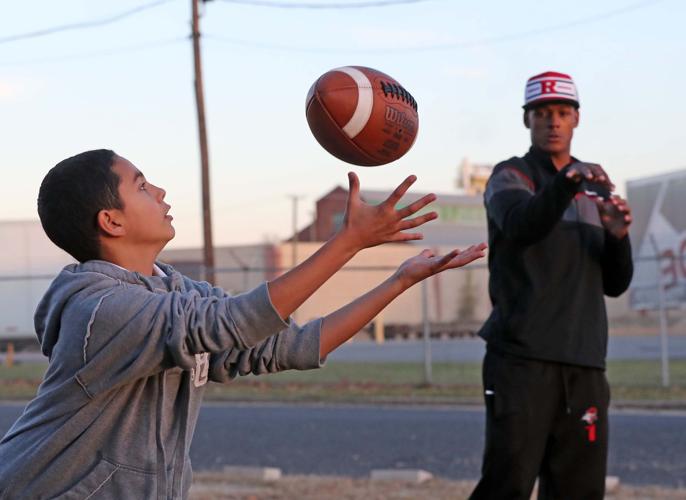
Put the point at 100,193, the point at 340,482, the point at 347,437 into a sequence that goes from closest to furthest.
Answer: the point at 100,193
the point at 340,482
the point at 347,437

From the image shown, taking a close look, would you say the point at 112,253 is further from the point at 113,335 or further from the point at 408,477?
the point at 408,477

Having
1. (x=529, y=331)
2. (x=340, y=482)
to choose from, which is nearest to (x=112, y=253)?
(x=529, y=331)

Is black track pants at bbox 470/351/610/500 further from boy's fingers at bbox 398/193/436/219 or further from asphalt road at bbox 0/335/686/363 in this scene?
asphalt road at bbox 0/335/686/363

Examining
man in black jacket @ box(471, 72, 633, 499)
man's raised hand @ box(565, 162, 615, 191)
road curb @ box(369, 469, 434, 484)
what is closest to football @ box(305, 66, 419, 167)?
man's raised hand @ box(565, 162, 615, 191)

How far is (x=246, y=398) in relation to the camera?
595 inches

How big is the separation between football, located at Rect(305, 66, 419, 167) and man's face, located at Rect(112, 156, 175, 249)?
711 millimetres

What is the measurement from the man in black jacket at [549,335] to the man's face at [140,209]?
196 centimetres

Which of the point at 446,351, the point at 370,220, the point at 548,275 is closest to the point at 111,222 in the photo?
the point at 370,220

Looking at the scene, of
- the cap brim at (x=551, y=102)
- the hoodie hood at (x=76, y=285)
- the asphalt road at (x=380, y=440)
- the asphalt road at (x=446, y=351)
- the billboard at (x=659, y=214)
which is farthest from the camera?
the billboard at (x=659, y=214)

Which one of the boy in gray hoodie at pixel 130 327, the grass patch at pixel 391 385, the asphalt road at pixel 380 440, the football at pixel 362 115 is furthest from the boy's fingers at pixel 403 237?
the grass patch at pixel 391 385

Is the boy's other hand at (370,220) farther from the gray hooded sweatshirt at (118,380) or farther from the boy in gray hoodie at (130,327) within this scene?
the gray hooded sweatshirt at (118,380)

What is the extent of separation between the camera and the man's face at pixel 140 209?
3.22m

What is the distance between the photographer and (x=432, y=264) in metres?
3.31

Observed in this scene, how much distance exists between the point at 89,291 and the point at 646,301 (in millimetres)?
24927
